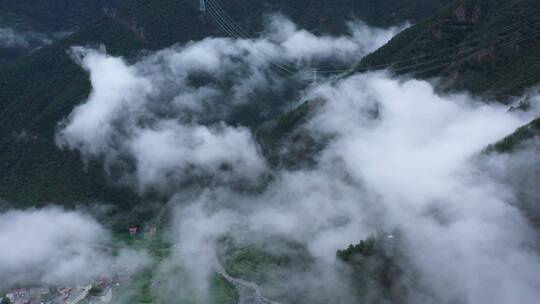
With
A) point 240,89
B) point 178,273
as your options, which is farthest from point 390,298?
point 240,89

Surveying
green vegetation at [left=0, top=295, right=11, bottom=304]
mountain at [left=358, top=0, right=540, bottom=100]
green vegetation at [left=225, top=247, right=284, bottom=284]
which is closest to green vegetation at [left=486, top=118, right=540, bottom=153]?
mountain at [left=358, top=0, right=540, bottom=100]

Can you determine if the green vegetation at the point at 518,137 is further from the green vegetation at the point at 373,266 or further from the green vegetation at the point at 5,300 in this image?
the green vegetation at the point at 5,300

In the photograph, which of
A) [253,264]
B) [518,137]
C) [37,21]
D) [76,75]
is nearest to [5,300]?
[253,264]

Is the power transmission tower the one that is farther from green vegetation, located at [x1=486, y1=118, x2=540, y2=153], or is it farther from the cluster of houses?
green vegetation, located at [x1=486, y1=118, x2=540, y2=153]

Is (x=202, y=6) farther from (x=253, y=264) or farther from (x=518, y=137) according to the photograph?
(x=518, y=137)

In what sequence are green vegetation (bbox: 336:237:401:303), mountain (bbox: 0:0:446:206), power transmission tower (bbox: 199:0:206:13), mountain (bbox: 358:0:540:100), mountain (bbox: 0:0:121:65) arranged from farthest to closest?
mountain (bbox: 0:0:121:65)
power transmission tower (bbox: 199:0:206:13)
mountain (bbox: 0:0:446:206)
mountain (bbox: 358:0:540:100)
green vegetation (bbox: 336:237:401:303)

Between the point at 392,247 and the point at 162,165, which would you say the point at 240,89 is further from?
the point at 392,247

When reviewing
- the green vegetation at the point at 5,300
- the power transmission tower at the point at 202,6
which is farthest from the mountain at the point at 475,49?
the green vegetation at the point at 5,300
